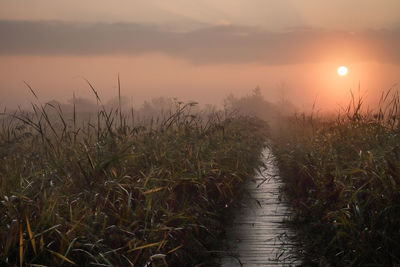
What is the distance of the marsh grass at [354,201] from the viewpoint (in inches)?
167

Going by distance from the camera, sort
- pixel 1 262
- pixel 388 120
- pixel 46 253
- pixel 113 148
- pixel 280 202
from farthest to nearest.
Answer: pixel 388 120, pixel 280 202, pixel 113 148, pixel 46 253, pixel 1 262

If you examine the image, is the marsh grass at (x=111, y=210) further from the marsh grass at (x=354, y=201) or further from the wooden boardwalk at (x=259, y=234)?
the marsh grass at (x=354, y=201)

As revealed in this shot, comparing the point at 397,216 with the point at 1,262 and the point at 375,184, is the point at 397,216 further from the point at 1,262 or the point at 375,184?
the point at 1,262

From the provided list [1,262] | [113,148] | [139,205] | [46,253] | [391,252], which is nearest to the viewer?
[1,262]

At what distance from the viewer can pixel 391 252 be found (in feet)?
13.7

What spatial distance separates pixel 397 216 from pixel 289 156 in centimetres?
497

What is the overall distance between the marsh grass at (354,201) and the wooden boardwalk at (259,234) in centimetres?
21

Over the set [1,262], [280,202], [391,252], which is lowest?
[280,202]

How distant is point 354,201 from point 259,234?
152 cm

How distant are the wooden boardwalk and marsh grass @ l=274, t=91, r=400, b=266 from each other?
208 mm

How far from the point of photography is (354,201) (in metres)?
4.60

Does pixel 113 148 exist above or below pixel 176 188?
above

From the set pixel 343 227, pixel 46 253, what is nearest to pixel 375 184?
pixel 343 227

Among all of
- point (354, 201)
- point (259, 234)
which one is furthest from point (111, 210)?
point (354, 201)
